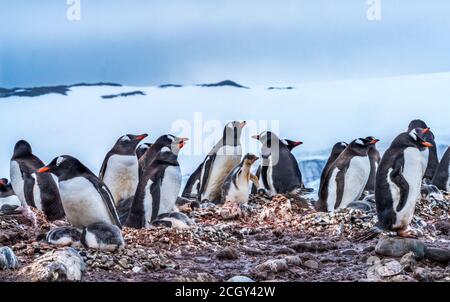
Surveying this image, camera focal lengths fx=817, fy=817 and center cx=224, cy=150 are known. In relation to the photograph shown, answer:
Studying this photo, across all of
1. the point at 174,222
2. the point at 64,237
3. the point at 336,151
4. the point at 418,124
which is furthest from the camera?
the point at 418,124

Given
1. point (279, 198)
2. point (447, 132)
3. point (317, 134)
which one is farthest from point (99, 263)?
point (447, 132)

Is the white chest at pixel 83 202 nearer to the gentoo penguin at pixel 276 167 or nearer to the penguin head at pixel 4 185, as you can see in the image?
the penguin head at pixel 4 185

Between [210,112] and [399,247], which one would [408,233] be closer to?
[399,247]

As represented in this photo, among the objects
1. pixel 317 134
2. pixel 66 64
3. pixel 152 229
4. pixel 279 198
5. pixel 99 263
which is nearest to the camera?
pixel 99 263

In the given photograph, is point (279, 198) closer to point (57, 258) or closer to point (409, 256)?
point (409, 256)

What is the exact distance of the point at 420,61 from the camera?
187 inches

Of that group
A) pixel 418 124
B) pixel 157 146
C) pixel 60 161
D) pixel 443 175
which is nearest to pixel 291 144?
pixel 418 124

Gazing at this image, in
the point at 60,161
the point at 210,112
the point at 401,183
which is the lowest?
the point at 401,183

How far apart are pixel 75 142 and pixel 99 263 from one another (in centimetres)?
177

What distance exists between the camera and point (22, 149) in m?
5.24

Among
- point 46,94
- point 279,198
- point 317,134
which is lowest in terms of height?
point 279,198

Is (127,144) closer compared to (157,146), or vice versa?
(127,144)

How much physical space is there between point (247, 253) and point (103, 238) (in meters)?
0.71

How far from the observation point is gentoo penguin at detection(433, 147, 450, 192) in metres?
6.60
